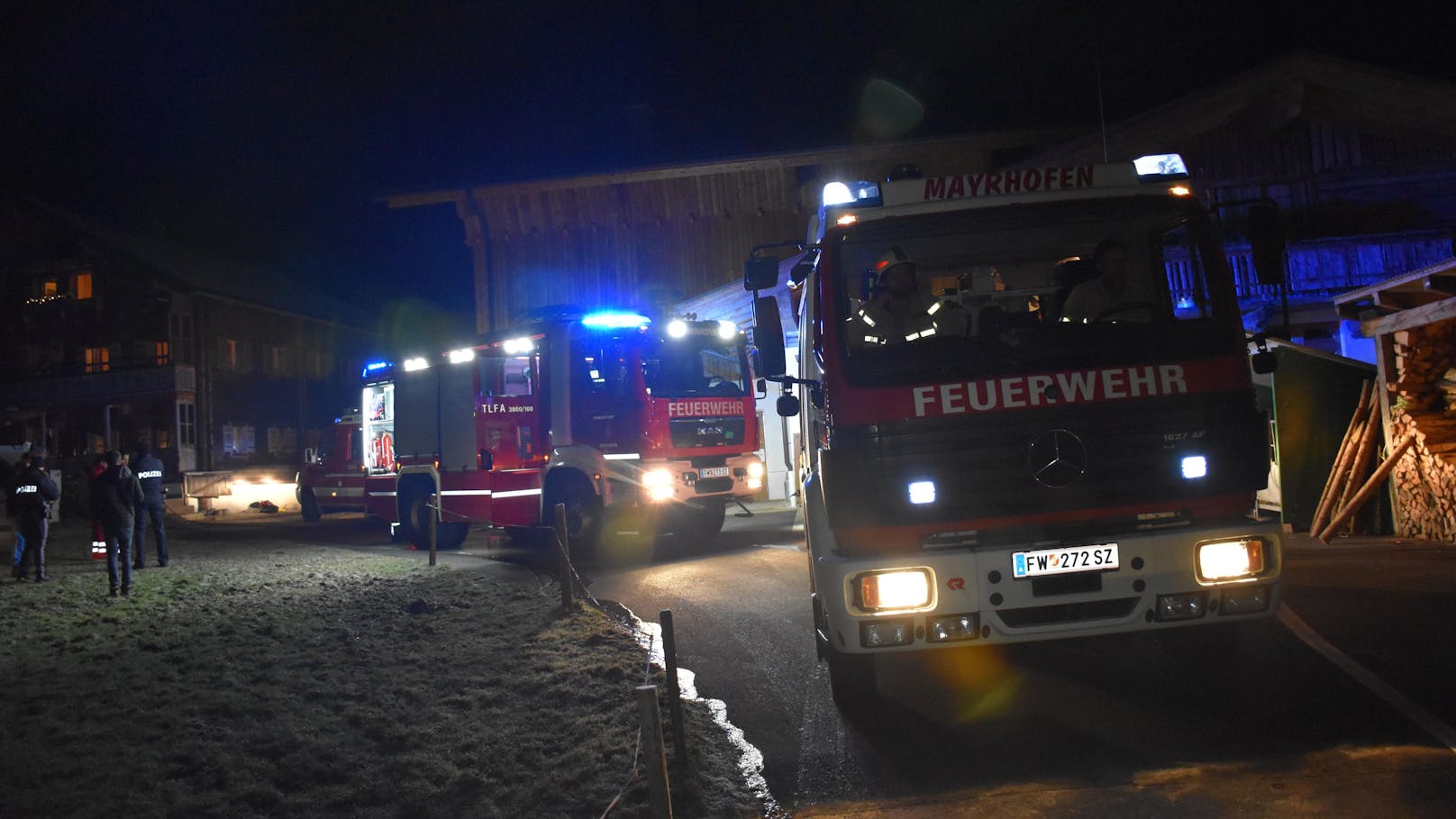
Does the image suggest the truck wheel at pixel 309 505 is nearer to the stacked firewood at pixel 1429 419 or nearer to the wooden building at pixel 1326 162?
the wooden building at pixel 1326 162

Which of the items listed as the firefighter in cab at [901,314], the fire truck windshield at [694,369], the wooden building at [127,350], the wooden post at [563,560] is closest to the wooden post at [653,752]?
the firefighter in cab at [901,314]

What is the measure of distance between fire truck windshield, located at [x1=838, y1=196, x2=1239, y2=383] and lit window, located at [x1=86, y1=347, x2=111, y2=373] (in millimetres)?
36971

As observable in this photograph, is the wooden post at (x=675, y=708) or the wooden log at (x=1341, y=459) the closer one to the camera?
the wooden post at (x=675, y=708)

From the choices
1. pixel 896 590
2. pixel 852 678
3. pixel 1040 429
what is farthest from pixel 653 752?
pixel 1040 429

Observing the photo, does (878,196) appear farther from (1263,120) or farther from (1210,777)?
(1263,120)

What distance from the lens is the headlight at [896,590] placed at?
14.2 feet

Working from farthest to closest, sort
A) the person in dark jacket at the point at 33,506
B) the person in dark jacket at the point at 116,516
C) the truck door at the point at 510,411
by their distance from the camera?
the truck door at the point at 510,411 < the person in dark jacket at the point at 33,506 < the person in dark jacket at the point at 116,516

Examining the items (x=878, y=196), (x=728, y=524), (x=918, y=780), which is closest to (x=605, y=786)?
(x=918, y=780)

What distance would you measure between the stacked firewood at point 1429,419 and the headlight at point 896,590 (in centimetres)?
833

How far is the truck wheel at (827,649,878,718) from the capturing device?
5066 mm

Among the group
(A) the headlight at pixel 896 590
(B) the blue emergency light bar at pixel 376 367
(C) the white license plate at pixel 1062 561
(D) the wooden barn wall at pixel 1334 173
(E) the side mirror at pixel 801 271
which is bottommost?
(A) the headlight at pixel 896 590

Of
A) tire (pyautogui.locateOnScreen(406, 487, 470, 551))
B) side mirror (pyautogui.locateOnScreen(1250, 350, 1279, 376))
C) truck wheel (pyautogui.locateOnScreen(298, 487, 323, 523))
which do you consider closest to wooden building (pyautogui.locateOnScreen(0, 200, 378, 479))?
truck wheel (pyautogui.locateOnScreen(298, 487, 323, 523))

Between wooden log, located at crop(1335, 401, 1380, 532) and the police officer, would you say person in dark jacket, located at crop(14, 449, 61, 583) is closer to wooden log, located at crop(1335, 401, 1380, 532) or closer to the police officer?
the police officer

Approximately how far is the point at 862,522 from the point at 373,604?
22.1ft
